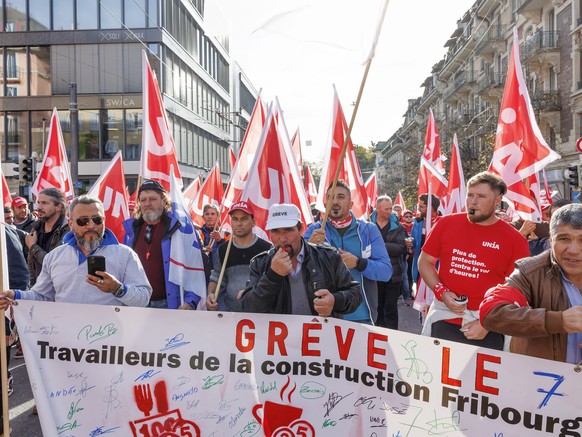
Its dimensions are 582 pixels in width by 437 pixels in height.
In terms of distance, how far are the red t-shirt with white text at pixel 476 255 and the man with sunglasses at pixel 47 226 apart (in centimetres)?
363

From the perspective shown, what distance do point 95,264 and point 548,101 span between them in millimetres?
30332

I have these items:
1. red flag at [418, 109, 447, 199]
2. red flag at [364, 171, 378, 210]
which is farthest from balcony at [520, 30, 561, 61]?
red flag at [418, 109, 447, 199]

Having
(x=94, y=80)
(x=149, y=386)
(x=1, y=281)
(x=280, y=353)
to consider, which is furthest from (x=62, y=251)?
(x=94, y=80)

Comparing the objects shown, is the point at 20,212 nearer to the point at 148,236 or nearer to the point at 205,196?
the point at 205,196

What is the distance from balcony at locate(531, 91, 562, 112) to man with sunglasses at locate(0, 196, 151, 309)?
95.9 ft

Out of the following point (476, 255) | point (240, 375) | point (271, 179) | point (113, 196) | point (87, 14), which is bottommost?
point (240, 375)

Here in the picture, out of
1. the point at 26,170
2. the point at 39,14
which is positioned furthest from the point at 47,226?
the point at 39,14

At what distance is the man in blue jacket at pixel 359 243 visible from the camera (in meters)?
4.61

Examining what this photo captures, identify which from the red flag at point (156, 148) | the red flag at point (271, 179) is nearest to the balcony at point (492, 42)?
the red flag at point (156, 148)

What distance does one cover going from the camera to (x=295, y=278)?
11.6 ft

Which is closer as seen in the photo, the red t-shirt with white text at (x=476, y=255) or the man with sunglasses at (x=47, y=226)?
the red t-shirt with white text at (x=476, y=255)

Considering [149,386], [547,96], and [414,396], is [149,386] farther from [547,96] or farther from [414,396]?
[547,96]

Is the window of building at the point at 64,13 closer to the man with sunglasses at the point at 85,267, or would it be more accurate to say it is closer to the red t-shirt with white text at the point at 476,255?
the man with sunglasses at the point at 85,267

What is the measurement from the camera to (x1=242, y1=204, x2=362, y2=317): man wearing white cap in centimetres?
338
